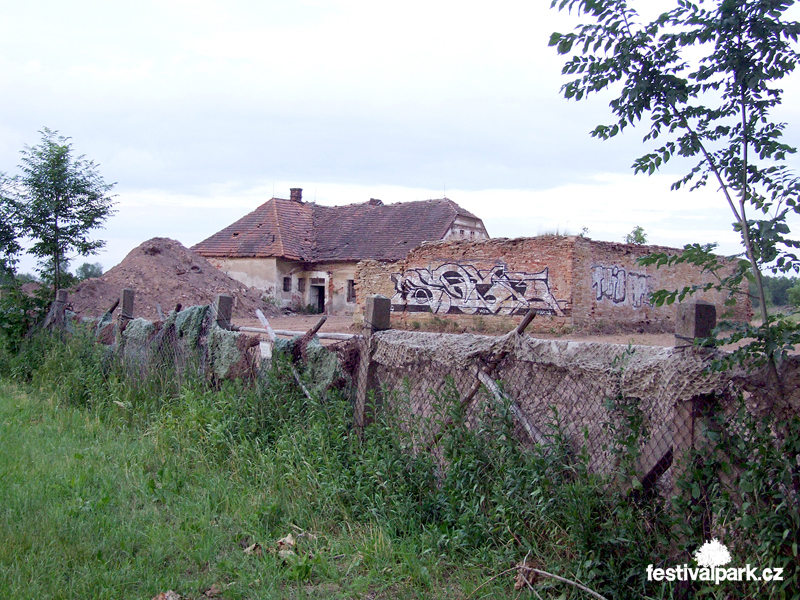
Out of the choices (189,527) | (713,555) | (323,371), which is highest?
(323,371)

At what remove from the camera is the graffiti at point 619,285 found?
774 inches

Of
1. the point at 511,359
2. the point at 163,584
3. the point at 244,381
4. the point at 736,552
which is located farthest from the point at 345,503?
the point at 736,552

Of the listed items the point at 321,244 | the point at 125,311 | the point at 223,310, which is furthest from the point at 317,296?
the point at 223,310

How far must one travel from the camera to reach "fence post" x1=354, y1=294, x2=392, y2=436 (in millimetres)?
4770

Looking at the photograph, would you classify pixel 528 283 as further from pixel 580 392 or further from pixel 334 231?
pixel 334 231

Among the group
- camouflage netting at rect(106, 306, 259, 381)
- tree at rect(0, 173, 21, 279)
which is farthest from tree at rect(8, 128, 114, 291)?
camouflage netting at rect(106, 306, 259, 381)

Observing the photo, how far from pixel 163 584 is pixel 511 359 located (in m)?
2.48

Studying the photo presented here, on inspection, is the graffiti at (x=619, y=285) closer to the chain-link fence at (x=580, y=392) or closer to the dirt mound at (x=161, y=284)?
the dirt mound at (x=161, y=284)

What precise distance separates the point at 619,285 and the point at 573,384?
1813 cm

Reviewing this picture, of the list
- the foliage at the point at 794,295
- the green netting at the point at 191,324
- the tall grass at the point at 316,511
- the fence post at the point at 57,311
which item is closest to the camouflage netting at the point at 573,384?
the tall grass at the point at 316,511

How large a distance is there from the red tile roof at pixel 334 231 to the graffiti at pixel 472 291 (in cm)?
835

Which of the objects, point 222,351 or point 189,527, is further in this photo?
point 222,351

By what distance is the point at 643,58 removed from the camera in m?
3.04

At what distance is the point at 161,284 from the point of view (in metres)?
24.6
